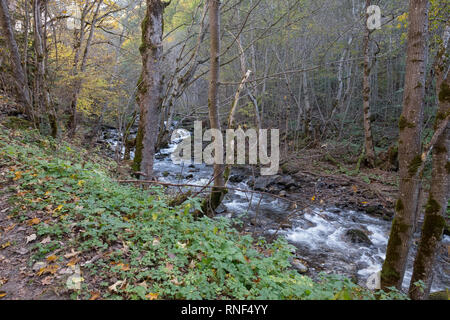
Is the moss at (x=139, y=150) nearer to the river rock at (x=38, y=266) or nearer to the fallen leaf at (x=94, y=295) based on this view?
the river rock at (x=38, y=266)

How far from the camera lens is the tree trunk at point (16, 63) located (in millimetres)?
8648

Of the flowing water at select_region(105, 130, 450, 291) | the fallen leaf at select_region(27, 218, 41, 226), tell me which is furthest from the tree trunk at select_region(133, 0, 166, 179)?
the fallen leaf at select_region(27, 218, 41, 226)

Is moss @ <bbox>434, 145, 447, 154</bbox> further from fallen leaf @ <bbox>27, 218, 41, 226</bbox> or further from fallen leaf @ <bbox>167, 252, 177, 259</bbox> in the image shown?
fallen leaf @ <bbox>27, 218, 41, 226</bbox>

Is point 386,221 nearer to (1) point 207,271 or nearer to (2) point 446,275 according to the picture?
(2) point 446,275

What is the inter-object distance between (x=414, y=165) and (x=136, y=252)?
3.68 metres

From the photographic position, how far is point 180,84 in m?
7.99

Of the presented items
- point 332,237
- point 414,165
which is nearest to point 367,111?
point 332,237

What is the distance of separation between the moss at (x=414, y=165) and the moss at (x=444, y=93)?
92 centimetres

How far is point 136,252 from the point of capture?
2.96 m

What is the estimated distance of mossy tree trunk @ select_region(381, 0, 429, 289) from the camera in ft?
10.6

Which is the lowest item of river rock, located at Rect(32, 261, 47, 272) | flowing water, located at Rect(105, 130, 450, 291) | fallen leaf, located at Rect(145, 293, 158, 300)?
flowing water, located at Rect(105, 130, 450, 291)

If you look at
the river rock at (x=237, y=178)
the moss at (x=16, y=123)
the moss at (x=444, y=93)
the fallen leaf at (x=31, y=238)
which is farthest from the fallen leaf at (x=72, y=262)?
the river rock at (x=237, y=178)

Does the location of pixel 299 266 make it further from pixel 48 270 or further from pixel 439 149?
pixel 48 270

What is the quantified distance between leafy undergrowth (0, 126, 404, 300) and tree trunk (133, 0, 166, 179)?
1.61 m
